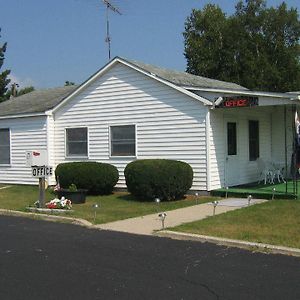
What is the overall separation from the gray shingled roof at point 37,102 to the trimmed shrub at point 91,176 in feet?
12.4

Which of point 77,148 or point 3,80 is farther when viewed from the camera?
point 3,80

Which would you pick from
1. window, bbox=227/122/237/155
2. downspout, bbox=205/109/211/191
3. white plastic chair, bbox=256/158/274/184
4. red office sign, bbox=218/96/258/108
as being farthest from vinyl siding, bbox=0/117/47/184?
white plastic chair, bbox=256/158/274/184

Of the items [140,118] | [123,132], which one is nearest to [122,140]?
[123,132]

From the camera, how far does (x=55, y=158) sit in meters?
19.4

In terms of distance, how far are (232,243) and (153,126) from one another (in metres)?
8.17

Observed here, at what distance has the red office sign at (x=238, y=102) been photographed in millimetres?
14344

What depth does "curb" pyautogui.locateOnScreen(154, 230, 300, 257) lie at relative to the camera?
8.14 m

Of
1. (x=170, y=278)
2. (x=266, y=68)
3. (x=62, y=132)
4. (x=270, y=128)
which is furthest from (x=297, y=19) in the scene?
(x=170, y=278)

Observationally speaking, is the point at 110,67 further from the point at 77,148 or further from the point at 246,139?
the point at 246,139

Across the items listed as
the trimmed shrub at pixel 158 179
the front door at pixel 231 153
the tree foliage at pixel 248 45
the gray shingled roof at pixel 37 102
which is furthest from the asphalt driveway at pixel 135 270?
the tree foliage at pixel 248 45

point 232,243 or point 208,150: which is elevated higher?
point 208,150

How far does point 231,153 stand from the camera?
649 inches

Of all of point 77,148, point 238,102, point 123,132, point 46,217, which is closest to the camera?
point 46,217

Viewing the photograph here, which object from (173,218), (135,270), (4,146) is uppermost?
(4,146)
